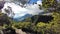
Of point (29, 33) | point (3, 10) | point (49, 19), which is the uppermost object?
point (3, 10)

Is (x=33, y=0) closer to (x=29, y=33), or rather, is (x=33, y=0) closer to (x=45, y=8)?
(x=45, y=8)

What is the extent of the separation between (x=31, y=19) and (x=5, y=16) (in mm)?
277

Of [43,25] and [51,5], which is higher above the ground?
[51,5]

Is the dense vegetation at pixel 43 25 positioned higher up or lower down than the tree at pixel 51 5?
lower down

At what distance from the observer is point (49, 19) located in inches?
68.4

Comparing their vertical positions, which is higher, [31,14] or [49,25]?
[31,14]

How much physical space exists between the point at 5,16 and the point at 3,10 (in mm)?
74

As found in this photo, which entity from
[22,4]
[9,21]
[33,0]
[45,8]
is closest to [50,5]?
[45,8]

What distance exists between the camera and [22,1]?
1.78 metres

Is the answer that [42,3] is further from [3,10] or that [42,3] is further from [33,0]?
[3,10]

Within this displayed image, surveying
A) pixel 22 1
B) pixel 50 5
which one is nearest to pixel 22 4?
pixel 22 1

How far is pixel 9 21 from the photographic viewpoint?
1.72 m

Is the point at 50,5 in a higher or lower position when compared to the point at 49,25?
higher

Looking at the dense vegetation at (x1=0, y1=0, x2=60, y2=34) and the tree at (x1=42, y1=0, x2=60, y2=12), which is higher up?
the tree at (x1=42, y1=0, x2=60, y2=12)
